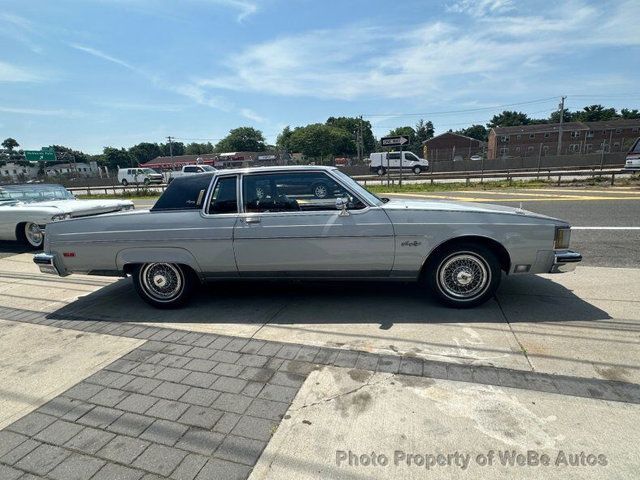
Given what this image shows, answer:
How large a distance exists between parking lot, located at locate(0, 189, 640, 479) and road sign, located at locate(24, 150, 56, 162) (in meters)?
45.3

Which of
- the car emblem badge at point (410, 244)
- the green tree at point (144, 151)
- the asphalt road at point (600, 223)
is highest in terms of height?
the green tree at point (144, 151)

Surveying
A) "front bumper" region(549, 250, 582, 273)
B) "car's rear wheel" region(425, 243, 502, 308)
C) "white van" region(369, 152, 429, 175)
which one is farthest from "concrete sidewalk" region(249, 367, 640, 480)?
"white van" region(369, 152, 429, 175)

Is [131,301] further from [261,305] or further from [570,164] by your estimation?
[570,164]

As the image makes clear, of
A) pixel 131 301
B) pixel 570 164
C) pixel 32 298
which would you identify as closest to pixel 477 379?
pixel 131 301

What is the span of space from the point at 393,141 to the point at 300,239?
50.0 feet

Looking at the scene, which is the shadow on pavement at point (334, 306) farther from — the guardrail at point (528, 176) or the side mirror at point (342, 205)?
the guardrail at point (528, 176)

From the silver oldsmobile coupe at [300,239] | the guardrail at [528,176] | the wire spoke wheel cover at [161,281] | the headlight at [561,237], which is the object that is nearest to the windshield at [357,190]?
the silver oldsmobile coupe at [300,239]

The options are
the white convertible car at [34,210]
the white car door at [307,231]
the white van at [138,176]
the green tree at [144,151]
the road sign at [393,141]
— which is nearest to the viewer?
the white car door at [307,231]

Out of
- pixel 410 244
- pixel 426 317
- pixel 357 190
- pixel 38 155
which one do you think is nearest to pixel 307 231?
pixel 357 190

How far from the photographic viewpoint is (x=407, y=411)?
239 centimetres

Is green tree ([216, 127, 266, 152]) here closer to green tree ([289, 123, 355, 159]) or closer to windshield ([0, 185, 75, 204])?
green tree ([289, 123, 355, 159])

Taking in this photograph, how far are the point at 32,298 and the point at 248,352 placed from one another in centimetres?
373

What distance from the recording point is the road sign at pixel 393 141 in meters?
17.3

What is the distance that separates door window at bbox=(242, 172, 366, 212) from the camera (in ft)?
13.0
